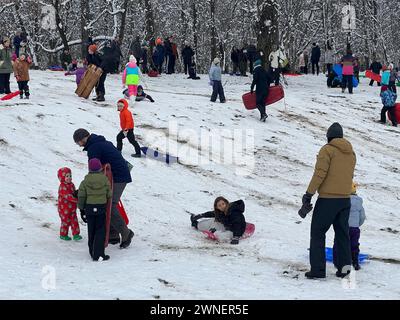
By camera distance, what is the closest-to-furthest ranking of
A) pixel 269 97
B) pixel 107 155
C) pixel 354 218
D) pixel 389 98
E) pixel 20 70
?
pixel 354 218 < pixel 107 155 < pixel 20 70 < pixel 269 97 < pixel 389 98

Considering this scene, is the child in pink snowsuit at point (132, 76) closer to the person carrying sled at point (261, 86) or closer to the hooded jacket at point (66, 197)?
the person carrying sled at point (261, 86)

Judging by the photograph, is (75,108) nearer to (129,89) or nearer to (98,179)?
(129,89)

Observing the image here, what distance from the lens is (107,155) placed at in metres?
8.29

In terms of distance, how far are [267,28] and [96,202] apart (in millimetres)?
17350

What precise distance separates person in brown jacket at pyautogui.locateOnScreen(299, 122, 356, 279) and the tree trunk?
55.9ft

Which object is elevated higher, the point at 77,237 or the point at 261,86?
the point at 261,86

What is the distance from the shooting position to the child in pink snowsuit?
17766 millimetres

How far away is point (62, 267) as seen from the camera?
766 centimetres

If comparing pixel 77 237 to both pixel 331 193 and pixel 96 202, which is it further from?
pixel 331 193

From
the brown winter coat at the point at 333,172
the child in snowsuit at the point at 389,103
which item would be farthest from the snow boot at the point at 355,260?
the child in snowsuit at the point at 389,103

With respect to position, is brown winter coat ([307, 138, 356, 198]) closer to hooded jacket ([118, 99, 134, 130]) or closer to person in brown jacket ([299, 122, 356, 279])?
person in brown jacket ([299, 122, 356, 279])

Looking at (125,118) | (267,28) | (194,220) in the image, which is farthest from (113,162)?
(267,28)

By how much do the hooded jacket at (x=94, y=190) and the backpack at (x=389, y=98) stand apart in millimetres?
13385

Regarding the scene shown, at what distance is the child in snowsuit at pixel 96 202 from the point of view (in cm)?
795
